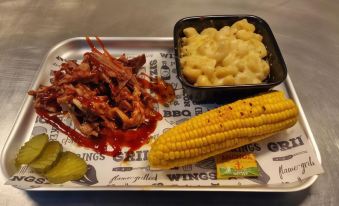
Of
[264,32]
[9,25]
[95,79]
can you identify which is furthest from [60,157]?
[9,25]

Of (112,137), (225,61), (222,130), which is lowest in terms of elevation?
(112,137)

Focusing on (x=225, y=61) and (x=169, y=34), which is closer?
(x=225, y=61)

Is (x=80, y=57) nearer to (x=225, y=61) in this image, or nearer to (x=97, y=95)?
(x=97, y=95)

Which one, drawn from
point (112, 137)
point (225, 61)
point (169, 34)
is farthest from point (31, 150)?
point (169, 34)

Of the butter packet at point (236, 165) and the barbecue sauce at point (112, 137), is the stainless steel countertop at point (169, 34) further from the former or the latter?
the barbecue sauce at point (112, 137)

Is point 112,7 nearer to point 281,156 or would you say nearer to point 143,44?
point 143,44

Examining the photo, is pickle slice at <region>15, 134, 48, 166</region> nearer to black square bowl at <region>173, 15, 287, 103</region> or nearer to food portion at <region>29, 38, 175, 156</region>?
food portion at <region>29, 38, 175, 156</region>
